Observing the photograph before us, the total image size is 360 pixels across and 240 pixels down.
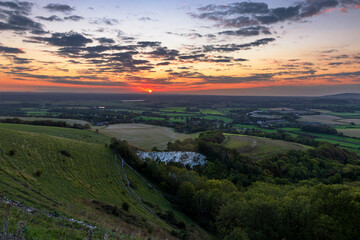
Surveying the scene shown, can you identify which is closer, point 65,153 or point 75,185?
point 75,185

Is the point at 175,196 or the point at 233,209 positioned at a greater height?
the point at 233,209

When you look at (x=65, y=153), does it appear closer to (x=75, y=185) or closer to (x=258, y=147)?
(x=75, y=185)

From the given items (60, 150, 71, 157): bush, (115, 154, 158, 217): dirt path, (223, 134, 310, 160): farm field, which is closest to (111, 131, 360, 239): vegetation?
(223, 134, 310, 160): farm field

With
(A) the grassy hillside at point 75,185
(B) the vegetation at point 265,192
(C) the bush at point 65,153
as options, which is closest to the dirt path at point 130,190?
(A) the grassy hillside at point 75,185

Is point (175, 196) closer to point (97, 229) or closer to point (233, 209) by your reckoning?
point (233, 209)

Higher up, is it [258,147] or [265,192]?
[265,192]

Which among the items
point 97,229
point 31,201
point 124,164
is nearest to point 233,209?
point 97,229

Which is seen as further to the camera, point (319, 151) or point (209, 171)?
point (319, 151)

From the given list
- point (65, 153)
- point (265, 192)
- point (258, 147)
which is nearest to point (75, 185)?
point (65, 153)
